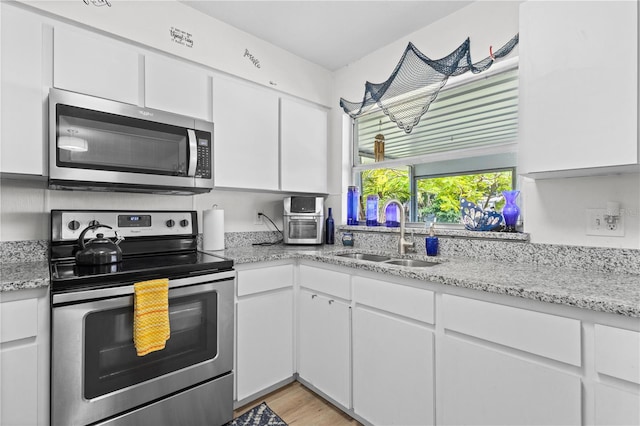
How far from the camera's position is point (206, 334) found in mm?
1646

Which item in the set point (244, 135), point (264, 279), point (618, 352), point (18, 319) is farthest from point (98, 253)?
point (618, 352)

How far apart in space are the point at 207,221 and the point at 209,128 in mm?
632

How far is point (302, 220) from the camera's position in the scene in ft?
8.33

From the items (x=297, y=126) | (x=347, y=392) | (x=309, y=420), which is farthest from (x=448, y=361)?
(x=297, y=126)

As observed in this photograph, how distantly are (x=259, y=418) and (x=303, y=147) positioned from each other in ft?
6.27

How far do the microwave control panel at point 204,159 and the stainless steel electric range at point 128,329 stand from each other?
402 mm

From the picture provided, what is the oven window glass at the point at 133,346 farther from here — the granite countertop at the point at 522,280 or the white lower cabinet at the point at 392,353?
the white lower cabinet at the point at 392,353

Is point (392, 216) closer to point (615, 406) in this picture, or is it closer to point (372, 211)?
point (372, 211)

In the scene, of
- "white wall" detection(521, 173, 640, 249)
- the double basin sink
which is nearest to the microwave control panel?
the double basin sink

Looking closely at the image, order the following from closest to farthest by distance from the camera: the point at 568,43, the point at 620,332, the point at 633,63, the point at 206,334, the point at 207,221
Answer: the point at 620,332
the point at 633,63
the point at 568,43
the point at 206,334
the point at 207,221

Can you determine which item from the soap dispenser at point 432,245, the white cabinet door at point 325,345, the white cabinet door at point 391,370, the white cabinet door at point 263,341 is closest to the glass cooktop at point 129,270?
the white cabinet door at point 263,341

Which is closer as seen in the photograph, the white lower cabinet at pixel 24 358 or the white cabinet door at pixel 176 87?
the white lower cabinet at pixel 24 358

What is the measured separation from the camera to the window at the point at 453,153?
6.51 feet

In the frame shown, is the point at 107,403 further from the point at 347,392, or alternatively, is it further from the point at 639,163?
the point at 639,163
